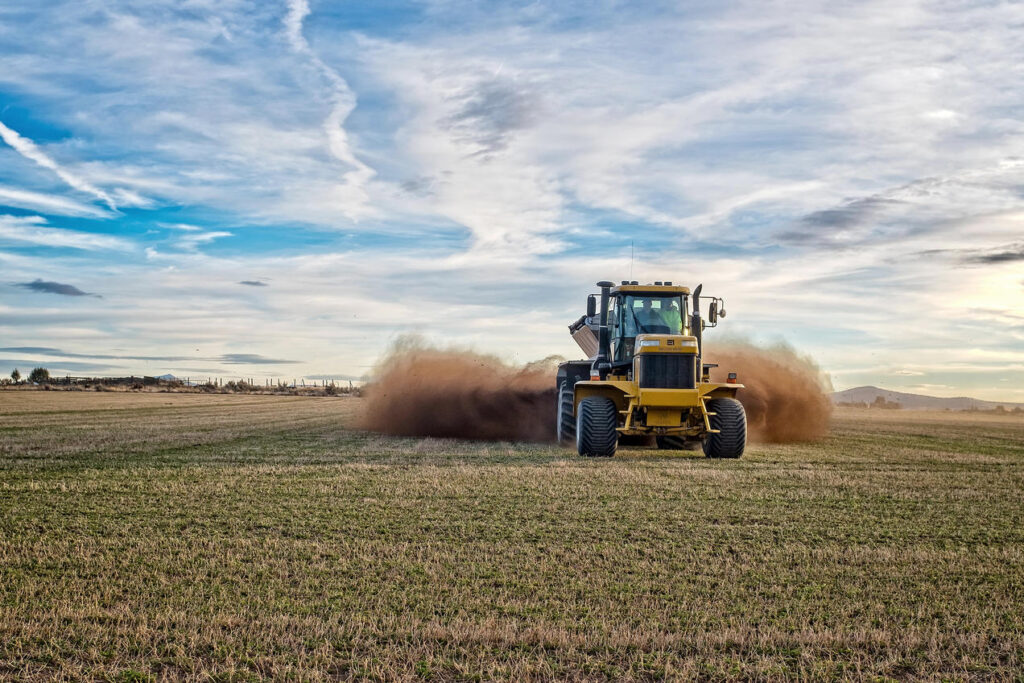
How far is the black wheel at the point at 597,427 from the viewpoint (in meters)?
17.7

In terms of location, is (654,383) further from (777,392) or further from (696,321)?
(777,392)

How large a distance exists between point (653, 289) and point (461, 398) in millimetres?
8188

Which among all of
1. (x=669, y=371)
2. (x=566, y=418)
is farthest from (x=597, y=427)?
(x=566, y=418)

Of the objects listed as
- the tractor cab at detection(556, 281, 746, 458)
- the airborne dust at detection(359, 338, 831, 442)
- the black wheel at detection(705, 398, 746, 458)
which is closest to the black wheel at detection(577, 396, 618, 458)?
the tractor cab at detection(556, 281, 746, 458)

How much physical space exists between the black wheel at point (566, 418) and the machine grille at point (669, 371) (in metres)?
2.85

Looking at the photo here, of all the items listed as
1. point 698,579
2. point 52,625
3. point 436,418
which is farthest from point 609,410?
point 52,625

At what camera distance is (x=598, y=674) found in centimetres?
528

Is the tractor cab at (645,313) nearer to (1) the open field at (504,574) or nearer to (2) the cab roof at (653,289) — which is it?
(2) the cab roof at (653,289)

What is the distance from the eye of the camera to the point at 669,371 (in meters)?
17.8

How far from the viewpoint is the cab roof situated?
19.0m

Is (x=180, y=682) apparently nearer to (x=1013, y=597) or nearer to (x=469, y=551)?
(x=469, y=551)

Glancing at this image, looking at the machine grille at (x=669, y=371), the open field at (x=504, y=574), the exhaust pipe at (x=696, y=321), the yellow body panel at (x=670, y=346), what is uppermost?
the exhaust pipe at (x=696, y=321)

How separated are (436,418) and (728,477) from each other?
40.0 ft

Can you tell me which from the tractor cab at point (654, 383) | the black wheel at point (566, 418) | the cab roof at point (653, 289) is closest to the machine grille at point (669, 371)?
the tractor cab at point (654, 383)
